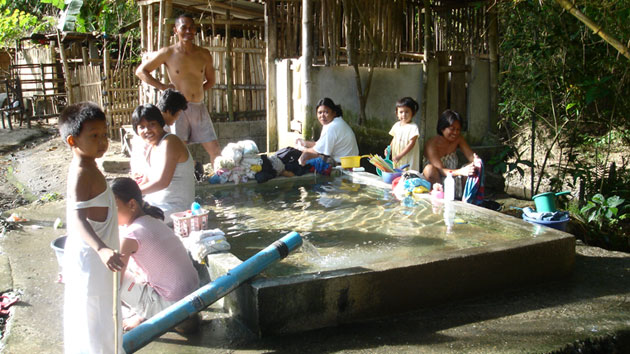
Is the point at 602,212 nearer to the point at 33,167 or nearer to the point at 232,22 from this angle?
the point at 232,22

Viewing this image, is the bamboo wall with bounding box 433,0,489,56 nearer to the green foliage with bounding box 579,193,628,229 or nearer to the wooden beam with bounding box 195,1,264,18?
the wooden beam with bounding box 195,1,264,18

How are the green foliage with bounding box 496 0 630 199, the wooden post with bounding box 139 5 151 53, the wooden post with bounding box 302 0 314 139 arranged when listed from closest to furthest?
1. the green foliage with bounding box 496 0 630 199
2. the wooden post with bounding box 302 0 314 139
3. the wooden post with bounding box 139 5 151 53

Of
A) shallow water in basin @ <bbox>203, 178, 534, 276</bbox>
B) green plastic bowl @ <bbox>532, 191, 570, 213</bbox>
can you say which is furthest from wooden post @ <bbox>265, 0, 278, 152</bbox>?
green plastic bowl @ <bbox>532, 191, 570, 213</bbox>

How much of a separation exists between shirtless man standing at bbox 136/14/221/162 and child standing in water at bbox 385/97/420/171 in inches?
96.0

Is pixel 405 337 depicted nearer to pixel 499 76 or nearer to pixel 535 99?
pixel 535 99

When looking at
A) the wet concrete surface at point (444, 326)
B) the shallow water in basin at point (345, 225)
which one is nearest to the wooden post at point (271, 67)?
the shallow water in basin at point (345, 225)

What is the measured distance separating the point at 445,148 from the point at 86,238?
16.8 feet

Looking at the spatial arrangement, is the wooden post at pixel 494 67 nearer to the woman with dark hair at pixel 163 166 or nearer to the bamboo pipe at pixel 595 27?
the bamboo pipe at pixel 595 27

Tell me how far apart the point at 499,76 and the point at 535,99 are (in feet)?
7.95

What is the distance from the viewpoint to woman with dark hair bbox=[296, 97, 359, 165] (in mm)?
7824

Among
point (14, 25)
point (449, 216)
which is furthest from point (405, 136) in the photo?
point (14, 25)

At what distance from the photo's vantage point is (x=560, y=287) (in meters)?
4.52

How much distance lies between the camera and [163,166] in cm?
486

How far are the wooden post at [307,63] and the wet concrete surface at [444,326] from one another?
5.03m
